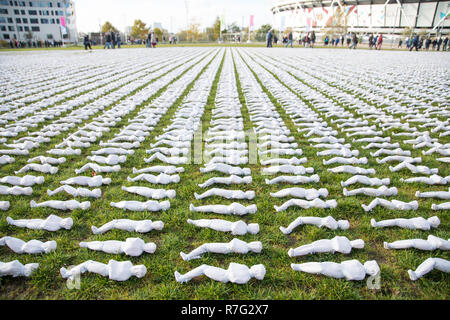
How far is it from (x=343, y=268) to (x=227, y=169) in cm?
208

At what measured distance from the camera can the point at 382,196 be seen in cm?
324

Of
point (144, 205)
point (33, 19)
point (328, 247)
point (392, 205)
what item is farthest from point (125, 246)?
Answer: point (33, 19)

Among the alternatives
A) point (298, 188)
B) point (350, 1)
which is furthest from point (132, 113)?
point (350, 1)

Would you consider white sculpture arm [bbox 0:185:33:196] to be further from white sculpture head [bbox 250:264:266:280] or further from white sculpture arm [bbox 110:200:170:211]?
white sculpture head [bbox 250:264:266:280]

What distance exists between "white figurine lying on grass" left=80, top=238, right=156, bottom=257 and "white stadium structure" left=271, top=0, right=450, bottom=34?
49774 mm

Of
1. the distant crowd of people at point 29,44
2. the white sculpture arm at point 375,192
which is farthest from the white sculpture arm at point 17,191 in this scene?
Answer: the distant crowd of people at point 29,44

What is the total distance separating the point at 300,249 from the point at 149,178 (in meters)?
2.17

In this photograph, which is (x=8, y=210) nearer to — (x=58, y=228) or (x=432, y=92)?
(x=58, y=228)

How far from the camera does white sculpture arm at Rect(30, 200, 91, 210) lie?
2.98 m

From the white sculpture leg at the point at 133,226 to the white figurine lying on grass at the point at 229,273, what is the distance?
67 cm

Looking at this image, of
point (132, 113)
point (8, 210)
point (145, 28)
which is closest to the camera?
point (8, 210)

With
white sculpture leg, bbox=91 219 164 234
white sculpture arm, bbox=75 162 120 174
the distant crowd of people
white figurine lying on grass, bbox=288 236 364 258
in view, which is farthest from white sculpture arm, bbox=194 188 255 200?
the distant crowd of people

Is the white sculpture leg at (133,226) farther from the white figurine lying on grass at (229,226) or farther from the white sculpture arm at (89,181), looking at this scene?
the white sculpture arm at (89,181)

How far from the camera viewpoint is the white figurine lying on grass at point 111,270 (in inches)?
83.4
